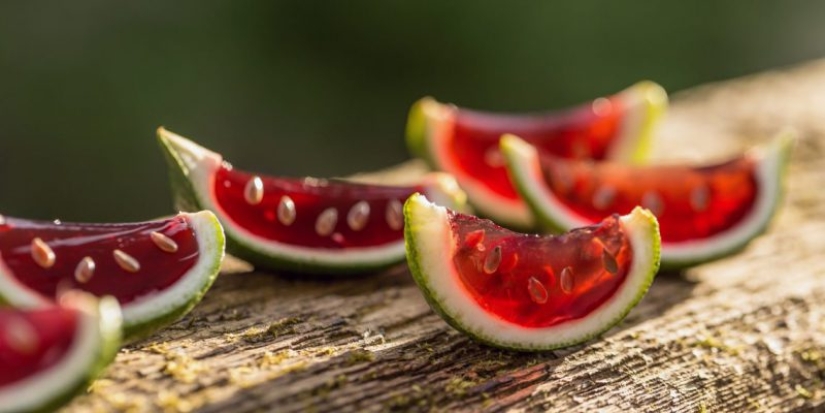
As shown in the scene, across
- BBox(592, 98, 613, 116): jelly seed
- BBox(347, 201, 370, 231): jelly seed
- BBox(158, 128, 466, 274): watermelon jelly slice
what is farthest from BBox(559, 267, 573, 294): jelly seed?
BBox(592, 98, 613, 116): jelly seed

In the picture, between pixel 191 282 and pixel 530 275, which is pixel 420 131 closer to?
pixel 530 275

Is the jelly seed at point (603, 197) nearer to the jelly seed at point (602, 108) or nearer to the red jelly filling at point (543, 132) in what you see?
the red jelly filling at point (543, 132)

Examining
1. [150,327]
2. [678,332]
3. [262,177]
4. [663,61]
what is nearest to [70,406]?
[150,327]

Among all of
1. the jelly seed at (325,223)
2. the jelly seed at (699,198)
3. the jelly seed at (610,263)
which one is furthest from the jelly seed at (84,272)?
the jelly seed at (699,198)

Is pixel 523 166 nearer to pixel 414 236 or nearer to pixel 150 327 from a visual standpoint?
pixel 414 236

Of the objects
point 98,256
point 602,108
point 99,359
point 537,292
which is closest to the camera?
point 99,359

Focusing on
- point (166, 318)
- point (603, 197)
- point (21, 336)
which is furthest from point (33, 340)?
point (603, 197)
